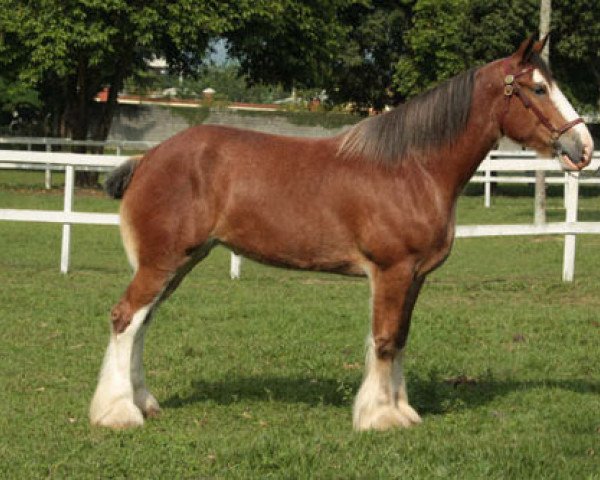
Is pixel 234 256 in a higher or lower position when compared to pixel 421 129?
lower

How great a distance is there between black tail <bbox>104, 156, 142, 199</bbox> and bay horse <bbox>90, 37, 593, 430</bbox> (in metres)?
0.09

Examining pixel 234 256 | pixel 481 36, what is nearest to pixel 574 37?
pixel 481 36

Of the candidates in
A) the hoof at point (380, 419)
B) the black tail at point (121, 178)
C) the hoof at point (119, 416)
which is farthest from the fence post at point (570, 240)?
the hoof at point (119, 416)

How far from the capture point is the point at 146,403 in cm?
626

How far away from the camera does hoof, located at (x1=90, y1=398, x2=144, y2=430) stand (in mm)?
5902

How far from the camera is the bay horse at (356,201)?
5910mm

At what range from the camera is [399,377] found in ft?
20.3

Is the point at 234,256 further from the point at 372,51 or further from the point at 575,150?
the point at 372,51

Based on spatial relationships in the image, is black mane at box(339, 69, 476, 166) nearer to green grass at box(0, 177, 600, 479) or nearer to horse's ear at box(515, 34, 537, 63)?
horse's ear at box(515, 34, 537, 63)

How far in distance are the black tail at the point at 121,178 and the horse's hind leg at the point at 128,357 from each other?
579mm

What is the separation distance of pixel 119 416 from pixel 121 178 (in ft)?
4.91

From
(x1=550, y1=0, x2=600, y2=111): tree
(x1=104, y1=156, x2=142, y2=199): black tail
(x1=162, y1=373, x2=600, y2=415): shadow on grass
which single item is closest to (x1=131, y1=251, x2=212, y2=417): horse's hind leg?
(x1=162, y1=373, x2=600, y2=415): shadow on grass

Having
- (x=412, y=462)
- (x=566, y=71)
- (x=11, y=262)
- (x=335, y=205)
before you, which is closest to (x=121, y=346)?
(x=335, y=205)

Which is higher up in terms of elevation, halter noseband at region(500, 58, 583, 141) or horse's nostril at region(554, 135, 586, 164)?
halter noseband at region(500, 58, 583, 141)
